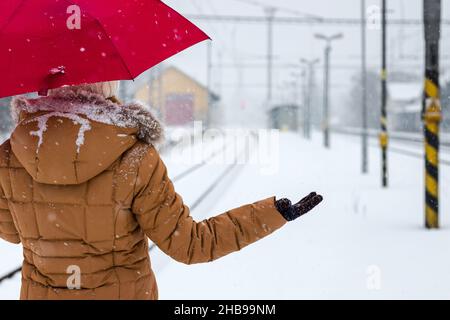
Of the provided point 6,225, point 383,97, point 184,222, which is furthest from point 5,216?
point 383,97

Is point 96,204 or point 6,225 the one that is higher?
point 96,204

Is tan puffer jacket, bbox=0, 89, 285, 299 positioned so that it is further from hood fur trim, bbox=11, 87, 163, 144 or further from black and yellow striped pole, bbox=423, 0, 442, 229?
black and yellow striped pole, bbox=423, 0, 442, 229

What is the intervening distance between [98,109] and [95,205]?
1.06 feet

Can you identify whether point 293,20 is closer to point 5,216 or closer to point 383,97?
point 383,97

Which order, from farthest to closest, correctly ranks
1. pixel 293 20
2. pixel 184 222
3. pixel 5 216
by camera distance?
pixel 293 20
pixel 5 216
pixel 184 222

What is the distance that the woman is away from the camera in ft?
5.49

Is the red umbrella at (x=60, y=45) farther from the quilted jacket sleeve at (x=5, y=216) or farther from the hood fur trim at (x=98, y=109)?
the quilted jacket sleeve at (x=5, y=216)

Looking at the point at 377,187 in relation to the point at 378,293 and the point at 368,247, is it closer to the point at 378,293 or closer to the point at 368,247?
the point at 368,247

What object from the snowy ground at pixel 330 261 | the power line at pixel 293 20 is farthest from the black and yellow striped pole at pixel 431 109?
the power line at pixel 293 20

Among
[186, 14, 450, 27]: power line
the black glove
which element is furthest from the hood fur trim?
[186, 14, 450, 27]: power line

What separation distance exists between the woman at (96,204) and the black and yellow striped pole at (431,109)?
20.3ft

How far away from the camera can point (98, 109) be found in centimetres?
176

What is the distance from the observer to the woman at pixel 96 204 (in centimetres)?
167
